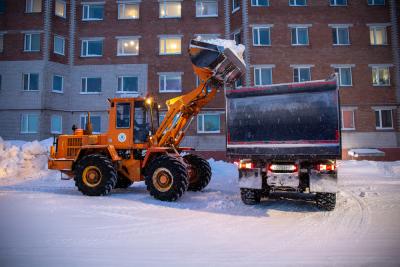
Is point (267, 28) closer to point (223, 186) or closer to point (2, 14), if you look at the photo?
point (223, 186)

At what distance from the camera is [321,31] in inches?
942

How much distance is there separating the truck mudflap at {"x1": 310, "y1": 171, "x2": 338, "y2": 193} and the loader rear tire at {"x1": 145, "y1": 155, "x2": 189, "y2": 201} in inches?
139

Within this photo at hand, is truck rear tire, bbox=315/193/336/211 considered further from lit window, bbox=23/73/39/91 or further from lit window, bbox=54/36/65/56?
lit window, bbox=54/36/65/56

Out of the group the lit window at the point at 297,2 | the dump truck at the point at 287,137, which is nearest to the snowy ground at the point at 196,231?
the dump truck at the point at 287,137

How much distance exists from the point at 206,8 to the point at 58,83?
14.2 metres

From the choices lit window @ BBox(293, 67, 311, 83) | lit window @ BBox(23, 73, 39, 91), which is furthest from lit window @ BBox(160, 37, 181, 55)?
lit window @ BBox(23, 73, 39, 91)

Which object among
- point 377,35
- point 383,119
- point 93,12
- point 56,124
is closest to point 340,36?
point 377,35

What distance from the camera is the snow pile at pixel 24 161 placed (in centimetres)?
1454

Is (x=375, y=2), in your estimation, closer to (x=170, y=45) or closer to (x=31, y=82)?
→ (x=170, y=45)

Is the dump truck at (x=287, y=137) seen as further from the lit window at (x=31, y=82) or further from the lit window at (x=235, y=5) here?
the lit window at (x=31, y=82)

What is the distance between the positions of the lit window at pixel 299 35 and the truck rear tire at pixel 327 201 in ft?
62.1

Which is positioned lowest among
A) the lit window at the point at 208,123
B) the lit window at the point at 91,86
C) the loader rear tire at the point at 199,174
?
the loader rear tire at the point at 199,174

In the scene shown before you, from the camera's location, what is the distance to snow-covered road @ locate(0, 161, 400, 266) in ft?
14.6

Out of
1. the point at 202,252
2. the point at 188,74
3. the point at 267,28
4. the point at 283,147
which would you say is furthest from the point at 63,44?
the point at 202,252
